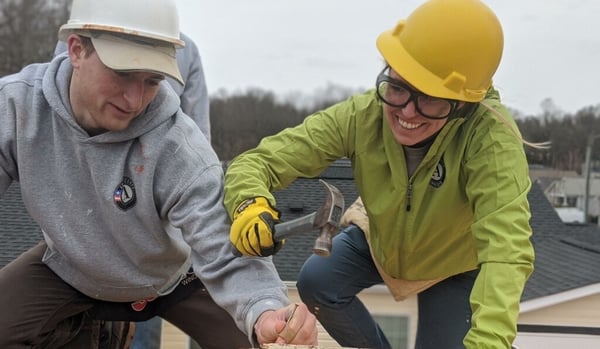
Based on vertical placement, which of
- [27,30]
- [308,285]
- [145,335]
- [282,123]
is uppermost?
[308,285]

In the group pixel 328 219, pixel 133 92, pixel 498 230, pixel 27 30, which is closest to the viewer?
pixel 328 219

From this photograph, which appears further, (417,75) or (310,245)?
(310,245)

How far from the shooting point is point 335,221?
2297 millimetres

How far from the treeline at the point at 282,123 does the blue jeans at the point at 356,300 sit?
101 feet

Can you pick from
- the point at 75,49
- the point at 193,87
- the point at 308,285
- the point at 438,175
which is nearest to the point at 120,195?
the point at 75,49

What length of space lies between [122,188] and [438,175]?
1.18 metres

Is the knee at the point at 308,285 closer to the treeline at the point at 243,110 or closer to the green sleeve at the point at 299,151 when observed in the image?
the green sleeve at the point at 299,151

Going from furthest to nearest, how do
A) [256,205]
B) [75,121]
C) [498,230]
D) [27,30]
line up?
[27,30] → [75,121] → [256,205] → [498,230]

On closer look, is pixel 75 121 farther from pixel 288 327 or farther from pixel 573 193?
pixel 573 193

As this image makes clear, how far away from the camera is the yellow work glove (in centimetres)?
249

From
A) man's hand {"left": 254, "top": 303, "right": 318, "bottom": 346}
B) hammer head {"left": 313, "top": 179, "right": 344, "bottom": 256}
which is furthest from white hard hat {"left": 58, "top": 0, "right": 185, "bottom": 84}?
man's hand {"left": 254, "top": 303, "right": 318, "bottom": 346}

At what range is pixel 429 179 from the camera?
2.84 m

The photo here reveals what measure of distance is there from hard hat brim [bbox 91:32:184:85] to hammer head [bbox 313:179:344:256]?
80 cm

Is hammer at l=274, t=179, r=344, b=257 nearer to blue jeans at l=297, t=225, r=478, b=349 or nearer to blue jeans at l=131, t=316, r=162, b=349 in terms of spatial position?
blue jeans at l=297, t=225, r=478, b=349
